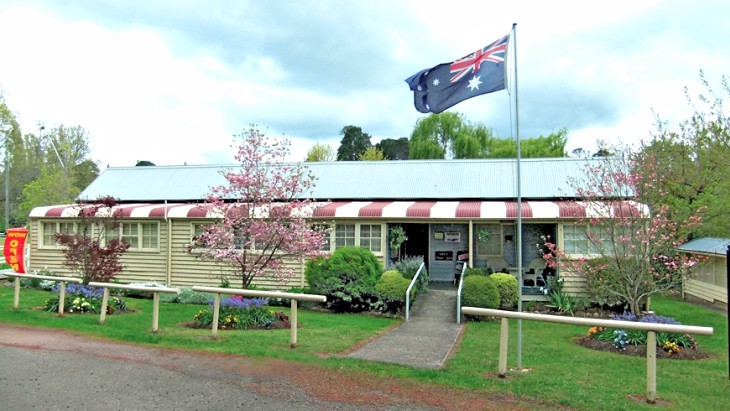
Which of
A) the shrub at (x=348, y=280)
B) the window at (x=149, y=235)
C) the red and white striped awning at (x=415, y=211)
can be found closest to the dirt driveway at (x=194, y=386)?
the red and white striped awning at (x=415, y=211)

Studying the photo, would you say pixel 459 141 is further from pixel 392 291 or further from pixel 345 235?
pixel 392 291

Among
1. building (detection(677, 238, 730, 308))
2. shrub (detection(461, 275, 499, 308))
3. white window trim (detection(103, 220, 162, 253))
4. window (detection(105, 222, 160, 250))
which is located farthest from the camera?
window (detection(105, 222, 160, 250))

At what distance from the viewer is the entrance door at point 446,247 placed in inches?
758

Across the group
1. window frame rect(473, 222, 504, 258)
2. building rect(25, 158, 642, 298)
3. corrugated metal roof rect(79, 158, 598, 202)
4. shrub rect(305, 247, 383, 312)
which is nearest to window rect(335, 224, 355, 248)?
building rect(25, 158, 642, 298)

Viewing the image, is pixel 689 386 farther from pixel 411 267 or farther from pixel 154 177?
pixel 154 177

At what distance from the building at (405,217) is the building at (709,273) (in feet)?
15.5

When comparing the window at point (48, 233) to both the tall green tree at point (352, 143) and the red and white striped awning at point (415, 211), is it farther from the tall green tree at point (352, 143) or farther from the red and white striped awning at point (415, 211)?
the tall green tree at point (352, 143)

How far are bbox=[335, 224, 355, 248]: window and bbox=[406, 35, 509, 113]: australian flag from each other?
7.28m

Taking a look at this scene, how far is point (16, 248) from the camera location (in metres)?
15.3

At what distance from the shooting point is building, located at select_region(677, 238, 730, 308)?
17.9 metres

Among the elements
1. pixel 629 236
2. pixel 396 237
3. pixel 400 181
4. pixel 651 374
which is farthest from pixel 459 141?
pixel 651 374

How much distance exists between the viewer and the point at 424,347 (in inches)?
379

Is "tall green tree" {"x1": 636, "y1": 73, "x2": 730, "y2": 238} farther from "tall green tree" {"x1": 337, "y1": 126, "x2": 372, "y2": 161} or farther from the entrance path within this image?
"tall green tree" {"x1": 337, "y1": 126, "x2": 372, "y2": 161}

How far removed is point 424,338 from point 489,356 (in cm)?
204
